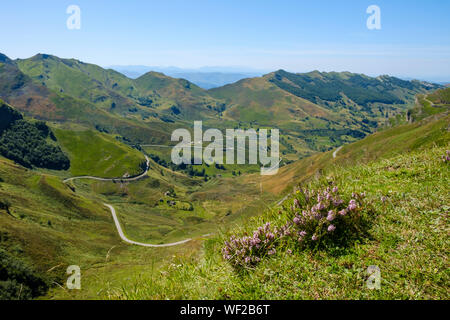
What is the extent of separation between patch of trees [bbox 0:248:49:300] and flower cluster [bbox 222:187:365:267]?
93.9 meters

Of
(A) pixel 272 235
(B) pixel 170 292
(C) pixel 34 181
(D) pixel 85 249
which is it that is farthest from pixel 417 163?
(C) pixel 34 181

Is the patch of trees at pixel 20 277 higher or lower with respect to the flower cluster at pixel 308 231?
lower

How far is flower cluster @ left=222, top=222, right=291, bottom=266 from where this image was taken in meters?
6.71

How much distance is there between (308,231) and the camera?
6.81 m

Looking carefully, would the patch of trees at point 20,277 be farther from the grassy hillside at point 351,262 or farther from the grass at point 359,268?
the grassy hillside at point 351,262

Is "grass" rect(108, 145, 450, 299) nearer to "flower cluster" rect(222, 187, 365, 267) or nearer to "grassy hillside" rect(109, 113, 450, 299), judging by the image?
"grassy hillside" rect(109, 113, 450, 299)

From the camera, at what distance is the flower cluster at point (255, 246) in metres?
6.71

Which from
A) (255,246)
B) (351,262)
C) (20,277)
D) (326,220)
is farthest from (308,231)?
(20,277)

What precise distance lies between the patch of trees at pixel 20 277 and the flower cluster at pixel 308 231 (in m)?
93.9

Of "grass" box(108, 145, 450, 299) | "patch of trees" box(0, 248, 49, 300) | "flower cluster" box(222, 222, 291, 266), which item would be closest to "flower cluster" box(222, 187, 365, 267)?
"flower cluster" box(222, 222, 291, 266)

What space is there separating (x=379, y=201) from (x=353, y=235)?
68.2 inches

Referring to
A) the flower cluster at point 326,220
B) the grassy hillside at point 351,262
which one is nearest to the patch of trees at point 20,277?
the grassy hillside at point 351,262

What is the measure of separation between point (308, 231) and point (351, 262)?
4.00ft
